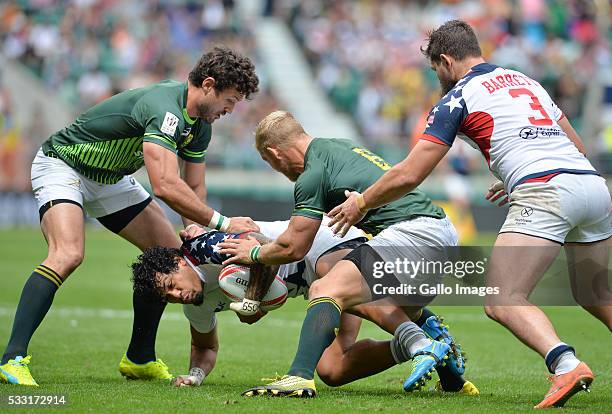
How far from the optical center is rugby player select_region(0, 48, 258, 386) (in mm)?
7184

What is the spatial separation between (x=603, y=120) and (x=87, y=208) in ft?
64.5

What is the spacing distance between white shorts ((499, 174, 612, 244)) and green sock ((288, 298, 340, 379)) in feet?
4.00

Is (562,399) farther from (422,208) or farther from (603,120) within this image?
(603,120)

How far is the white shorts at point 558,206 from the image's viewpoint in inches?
237

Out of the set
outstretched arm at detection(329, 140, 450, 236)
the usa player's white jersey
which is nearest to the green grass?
outstretched arm at detection(329, 140, 450, 236)

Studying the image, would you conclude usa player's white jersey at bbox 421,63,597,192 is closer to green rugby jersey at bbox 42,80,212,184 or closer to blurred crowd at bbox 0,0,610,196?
green rugby jersey at bbox 42,80,212,184

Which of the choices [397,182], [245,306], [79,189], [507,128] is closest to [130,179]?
[79,189]

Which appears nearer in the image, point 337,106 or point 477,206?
point 477,206

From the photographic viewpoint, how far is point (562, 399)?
5773mm

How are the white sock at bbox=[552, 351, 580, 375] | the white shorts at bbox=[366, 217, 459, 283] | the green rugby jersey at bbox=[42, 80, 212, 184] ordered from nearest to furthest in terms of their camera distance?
the white sock at bbox=[552, 351, 580, 375] → the white shorts at bbox=[366, 217, 459, 283] → the green rugby jersey at bbox=[42, 80, 212, 184]

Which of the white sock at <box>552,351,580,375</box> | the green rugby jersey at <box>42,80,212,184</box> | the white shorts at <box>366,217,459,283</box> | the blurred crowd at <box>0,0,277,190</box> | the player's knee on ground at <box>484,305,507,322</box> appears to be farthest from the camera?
the blurred crowd at <box>0,0,277,190</box>

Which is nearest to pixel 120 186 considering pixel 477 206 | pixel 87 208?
pixel 87 208

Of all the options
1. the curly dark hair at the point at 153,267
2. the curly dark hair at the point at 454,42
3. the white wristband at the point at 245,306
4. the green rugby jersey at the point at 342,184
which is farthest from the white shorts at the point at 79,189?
the curly dark hair at the point at 454,42

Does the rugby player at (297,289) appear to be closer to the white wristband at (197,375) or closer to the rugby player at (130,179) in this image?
the white wristband at (197,375)
